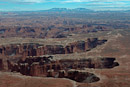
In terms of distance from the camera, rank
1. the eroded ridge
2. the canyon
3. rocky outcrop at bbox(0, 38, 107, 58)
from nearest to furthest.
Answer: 1. the canyon
2. the eroded ridge
3. rocky outcrop at bbox(0, 38, 107, 58)

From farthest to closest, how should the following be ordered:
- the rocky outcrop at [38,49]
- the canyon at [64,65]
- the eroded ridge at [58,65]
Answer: the rocky outcrop at [38,49] → the eroded ridge at [58,65] → the canyon at [64,65]

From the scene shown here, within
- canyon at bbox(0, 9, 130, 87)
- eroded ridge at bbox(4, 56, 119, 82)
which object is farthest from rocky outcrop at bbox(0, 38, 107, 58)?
eroded ridge at bbox(4, 56, 119, 82)

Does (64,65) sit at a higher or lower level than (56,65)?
lower

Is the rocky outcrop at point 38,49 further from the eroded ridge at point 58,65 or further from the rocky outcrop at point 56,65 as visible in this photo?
the rocky outcrop at point 56,65

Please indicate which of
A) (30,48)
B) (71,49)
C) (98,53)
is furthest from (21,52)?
(98,53)

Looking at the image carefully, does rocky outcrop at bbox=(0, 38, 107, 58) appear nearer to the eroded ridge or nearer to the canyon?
the canyon

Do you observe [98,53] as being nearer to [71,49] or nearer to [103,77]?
[71,49]

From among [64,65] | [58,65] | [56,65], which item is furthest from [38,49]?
[64,65]

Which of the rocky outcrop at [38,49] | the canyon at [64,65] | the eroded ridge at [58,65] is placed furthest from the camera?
the rocky outcrop at [38,49]

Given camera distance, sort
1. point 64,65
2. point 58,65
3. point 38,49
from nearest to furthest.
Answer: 1. point 58,65
2. point 64,65
3. point 38,49

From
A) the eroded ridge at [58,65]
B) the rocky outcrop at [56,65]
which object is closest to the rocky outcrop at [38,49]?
the eroded ridge at [58,65]

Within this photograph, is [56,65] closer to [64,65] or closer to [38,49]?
[64,65]
